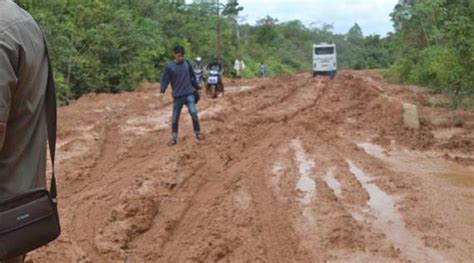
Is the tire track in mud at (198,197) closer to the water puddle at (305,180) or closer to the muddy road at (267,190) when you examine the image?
the muddy road at (267,190)

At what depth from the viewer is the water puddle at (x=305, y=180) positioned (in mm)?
7234

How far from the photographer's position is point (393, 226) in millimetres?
6555

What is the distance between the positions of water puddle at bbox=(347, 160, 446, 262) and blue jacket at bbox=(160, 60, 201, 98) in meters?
3.84

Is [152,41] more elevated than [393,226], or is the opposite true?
[152,41]

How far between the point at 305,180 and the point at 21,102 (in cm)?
688

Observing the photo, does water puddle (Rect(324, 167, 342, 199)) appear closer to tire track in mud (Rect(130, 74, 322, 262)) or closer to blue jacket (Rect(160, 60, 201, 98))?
tire track in mud (Rect(130, 74, 322, 262))

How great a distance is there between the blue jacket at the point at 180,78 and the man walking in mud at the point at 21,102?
8.99 meters

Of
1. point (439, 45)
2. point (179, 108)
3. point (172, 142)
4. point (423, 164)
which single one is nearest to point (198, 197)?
point (172, 142)

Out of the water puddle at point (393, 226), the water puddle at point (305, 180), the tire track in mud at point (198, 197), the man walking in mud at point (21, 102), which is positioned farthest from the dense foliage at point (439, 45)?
the man walking in mud at point (21, 102)

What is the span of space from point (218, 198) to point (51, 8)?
54.0 feet

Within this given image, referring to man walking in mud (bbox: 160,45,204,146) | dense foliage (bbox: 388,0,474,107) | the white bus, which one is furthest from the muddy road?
the white bus

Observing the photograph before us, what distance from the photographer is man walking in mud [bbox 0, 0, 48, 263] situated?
205 cm

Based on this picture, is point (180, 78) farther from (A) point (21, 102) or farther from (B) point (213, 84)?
(B) point (213, 84)

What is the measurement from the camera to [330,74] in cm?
3941
